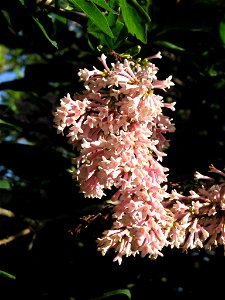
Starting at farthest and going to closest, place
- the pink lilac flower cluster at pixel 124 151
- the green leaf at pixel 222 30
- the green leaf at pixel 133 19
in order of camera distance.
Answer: the green leaf at pixel 222 30 < the green leaf at pixel 133 19 < the pink lilac flower cluster at pixel 124 151

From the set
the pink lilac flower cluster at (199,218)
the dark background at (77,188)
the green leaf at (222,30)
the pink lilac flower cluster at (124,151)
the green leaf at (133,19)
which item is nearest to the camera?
the pink lilac flower cluster at (124,151)

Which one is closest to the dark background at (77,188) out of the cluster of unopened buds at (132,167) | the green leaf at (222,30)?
the green leaf at (222,30)

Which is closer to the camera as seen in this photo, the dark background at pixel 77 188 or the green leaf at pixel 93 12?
the green leaf at pixel 93 12

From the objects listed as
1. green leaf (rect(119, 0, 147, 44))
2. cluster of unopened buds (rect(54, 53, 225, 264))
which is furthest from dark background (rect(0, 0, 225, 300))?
cluster of unopened buds (rect(54, 53, 225, 264))

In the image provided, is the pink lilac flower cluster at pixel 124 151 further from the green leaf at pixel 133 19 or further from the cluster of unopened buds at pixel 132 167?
the green leaf at pixel 133 19

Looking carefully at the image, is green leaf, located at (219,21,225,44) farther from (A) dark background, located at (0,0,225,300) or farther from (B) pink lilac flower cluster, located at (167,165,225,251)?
(B) pink lilac flower cluster, located at (167,165,225,251)

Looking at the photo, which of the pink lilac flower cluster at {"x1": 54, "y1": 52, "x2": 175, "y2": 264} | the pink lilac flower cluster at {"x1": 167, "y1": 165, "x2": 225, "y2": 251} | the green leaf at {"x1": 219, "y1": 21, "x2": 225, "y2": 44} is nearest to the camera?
the pink lilac flower cluster at {"x1": 54, "y1": 52, "x2": 175, "y2": 264}

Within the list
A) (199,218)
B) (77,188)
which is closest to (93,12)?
(199,218)

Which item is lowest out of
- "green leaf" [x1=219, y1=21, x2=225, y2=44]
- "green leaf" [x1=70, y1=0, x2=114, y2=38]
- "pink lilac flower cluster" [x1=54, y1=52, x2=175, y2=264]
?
"green leaf" [x1=219, y1=21, x2=225, y2=44]
